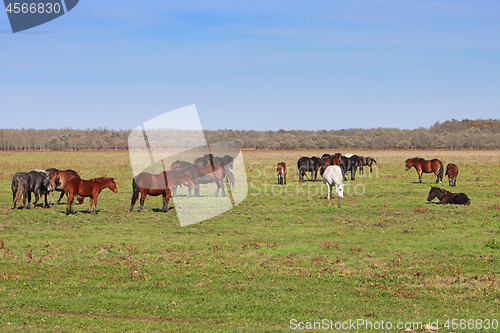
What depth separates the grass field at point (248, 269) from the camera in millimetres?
8172

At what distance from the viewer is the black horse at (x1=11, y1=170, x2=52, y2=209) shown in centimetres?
1941

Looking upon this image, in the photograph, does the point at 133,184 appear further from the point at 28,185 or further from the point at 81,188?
the point at 28,185

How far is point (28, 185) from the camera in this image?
1969cm

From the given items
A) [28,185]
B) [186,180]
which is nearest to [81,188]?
[28,185]

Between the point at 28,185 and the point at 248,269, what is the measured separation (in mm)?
13271

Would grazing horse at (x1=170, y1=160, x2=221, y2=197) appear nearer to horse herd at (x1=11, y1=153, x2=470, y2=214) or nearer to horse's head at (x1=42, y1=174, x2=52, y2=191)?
horse herd at (x1=11, y1=153, x2=470, y2=214)

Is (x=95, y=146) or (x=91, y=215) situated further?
(x=95, y=146)

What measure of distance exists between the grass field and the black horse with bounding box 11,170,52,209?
838mm

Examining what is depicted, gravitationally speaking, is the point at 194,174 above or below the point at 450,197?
above

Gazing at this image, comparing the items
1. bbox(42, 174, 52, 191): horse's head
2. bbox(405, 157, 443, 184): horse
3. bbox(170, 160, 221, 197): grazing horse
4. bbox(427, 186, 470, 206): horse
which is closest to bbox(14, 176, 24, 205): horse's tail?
bbox(42, 174, 52, 191): horse's head

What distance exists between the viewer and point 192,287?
9.76 meters

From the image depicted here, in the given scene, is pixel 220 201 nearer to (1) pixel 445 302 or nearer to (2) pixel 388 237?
(2) pixel 388 237

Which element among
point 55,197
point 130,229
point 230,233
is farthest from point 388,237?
point 55,197

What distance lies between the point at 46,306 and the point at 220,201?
1480 cm
